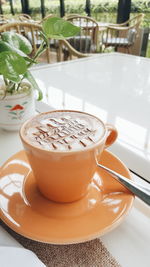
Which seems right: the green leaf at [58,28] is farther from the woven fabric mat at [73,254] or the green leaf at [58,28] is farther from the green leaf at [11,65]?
the woven fabric mat at [73,254]

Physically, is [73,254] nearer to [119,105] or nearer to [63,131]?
[63,131]

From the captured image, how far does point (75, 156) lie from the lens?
213 millimetres

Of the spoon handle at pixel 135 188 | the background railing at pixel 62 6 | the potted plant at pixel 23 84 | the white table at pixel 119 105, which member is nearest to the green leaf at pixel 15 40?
the potted plant at pixel 23 84

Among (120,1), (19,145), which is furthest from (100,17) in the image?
(19,145)

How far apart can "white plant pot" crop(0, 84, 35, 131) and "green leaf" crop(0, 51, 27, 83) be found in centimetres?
9

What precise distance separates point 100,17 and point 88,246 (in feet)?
12.7

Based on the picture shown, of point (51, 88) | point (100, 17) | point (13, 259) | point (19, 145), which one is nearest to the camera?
point (13, 259)

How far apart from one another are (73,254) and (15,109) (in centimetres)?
26

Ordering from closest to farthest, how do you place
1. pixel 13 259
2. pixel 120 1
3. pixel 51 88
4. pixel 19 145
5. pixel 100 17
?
pixel 13 259, pixel 19 145, pixel 51 88, pixel 120 1, pixel 100 17

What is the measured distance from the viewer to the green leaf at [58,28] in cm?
37

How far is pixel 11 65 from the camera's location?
0.29 meters

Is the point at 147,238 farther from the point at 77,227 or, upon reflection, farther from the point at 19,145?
the point at 19,145

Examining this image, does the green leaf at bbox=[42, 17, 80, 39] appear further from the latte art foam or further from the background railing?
the background railing

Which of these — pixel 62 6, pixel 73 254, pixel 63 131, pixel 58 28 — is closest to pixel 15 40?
pixel 58 28
